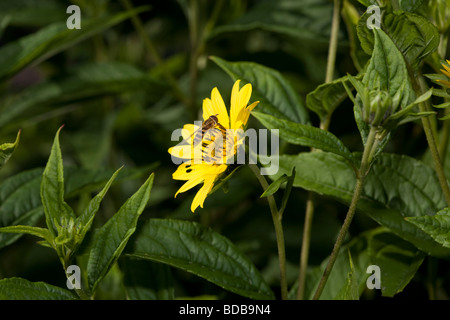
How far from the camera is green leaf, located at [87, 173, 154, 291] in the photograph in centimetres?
52

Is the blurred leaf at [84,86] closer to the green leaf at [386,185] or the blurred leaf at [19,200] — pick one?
the blurred leaf at [19,200]

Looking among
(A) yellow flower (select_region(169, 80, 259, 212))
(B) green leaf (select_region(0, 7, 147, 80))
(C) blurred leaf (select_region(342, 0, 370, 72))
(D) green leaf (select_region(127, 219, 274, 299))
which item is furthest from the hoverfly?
(B) green leaf (select_region(0, 7, 147, 80))

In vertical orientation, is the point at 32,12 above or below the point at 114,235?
above

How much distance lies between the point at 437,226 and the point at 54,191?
37 cm

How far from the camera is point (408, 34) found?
1.66ft

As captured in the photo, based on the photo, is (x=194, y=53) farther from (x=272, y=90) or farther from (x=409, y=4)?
(x=409, y=4)

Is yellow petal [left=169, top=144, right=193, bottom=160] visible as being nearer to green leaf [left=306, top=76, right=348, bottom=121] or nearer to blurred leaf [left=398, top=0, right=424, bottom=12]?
green leaf [left=306, top=76, right=348, bottom=121]

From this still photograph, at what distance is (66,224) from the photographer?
1.68ft

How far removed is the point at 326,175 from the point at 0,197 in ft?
1.29

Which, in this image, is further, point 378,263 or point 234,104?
point 378,263

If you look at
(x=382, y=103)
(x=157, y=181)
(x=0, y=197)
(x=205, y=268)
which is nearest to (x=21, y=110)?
(x=0, y=197)

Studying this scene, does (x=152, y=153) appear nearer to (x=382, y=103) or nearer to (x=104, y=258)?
(x=104, y=258)

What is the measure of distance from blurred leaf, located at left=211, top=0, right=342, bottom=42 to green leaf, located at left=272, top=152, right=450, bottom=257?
0.23 meters
